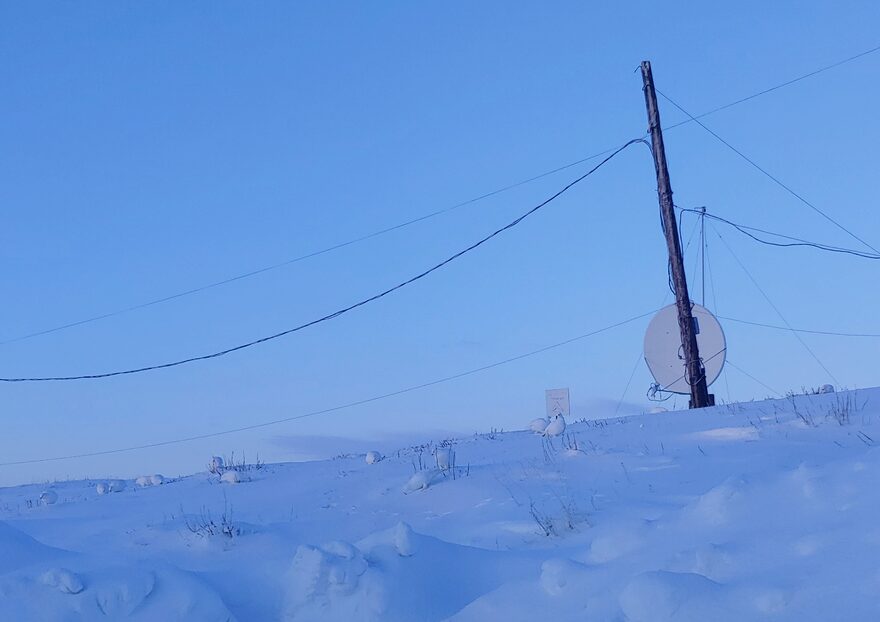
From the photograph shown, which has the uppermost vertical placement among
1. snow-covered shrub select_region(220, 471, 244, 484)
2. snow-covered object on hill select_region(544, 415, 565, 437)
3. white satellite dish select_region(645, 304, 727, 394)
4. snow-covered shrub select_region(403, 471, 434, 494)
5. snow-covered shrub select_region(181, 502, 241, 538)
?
white satellite dish select_region(645, 304, 727, 394)

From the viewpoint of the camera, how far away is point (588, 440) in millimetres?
10836

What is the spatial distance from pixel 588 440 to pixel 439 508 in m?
2.99

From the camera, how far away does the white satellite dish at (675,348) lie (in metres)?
16.8

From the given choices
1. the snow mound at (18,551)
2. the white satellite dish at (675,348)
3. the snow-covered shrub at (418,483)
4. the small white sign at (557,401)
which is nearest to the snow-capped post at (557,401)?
the small white sign at (557,401)

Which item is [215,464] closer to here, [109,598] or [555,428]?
[555,428]

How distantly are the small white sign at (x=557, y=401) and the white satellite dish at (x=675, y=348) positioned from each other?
105 inches

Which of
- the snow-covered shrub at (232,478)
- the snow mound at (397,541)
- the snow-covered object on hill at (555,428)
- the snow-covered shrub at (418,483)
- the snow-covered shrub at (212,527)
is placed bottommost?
the snow mound at (397,541)

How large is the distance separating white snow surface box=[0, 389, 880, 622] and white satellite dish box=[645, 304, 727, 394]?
6199 millimetres

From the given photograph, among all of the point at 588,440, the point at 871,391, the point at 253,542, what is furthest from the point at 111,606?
the point at 871,391

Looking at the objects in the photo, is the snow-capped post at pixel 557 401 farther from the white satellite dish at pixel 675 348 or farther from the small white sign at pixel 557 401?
the white satellite dish at pixel 675 348

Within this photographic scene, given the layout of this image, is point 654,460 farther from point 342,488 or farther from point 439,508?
point 342,488

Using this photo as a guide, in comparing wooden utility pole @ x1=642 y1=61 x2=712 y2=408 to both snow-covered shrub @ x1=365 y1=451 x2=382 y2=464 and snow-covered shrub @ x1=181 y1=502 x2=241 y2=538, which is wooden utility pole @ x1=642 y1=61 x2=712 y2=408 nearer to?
snow-covered shrub @ x1=365 y1=451 x2=382 y2=464

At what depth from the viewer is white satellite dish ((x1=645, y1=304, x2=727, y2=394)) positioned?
16.8 metres

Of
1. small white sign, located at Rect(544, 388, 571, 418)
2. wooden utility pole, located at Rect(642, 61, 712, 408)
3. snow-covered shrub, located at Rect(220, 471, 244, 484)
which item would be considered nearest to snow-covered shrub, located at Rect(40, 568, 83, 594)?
snow-covered shrub, located at Rect(220, 471, 244, 484)
